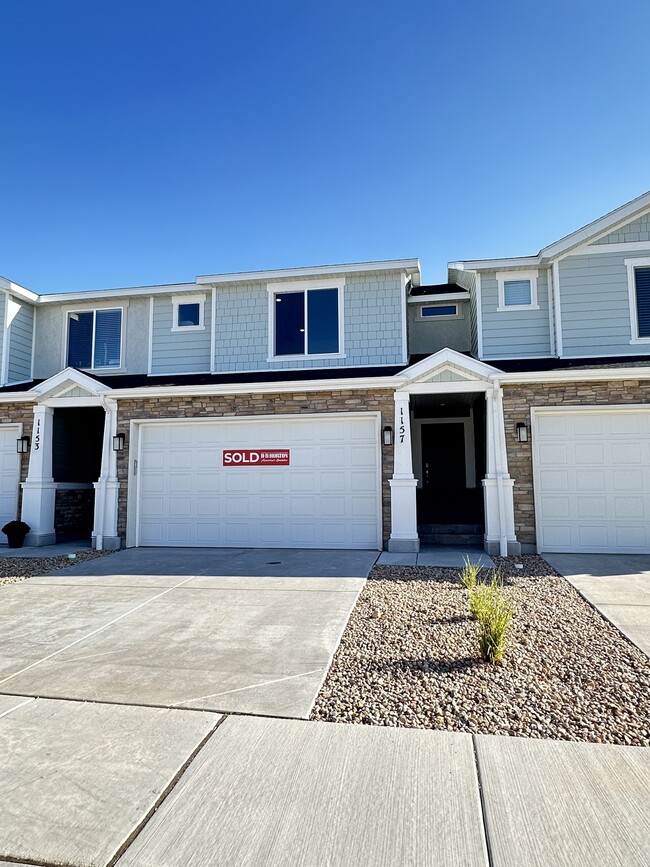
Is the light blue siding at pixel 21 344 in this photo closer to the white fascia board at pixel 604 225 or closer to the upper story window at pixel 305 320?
the upper story window at pixel 305 320

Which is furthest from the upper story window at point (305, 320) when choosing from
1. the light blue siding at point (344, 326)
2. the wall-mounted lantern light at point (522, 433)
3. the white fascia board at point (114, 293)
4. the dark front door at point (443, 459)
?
the wall-mounted lantern light at point (522, 433)

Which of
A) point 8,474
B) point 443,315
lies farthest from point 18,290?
point 443,315

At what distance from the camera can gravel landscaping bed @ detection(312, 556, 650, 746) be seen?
3199mm

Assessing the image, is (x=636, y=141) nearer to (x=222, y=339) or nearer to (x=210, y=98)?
(x=210, y=98)

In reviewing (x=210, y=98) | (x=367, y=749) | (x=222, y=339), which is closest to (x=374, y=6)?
(x=210, y=98)

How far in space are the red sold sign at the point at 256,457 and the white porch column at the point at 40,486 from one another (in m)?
3.89

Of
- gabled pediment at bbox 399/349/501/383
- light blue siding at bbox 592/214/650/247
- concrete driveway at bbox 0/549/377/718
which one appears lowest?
concrete driveway at bbox 0/549/377/718

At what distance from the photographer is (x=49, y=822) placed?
2.30 m

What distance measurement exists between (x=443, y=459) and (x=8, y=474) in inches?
420

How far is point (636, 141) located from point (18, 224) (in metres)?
14.2

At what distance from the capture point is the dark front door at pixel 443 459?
14133 millimetres

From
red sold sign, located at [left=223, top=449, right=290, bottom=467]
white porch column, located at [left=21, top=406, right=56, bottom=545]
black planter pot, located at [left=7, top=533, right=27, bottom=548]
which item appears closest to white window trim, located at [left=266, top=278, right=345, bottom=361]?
red sold sign, located at [left=223, top=449, right=290, bottom=467]

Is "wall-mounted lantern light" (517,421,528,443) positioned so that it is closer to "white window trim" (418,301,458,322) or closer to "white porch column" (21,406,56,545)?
"white window trim" (418,301,458,322)

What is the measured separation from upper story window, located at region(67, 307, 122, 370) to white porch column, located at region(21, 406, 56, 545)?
2482mm
